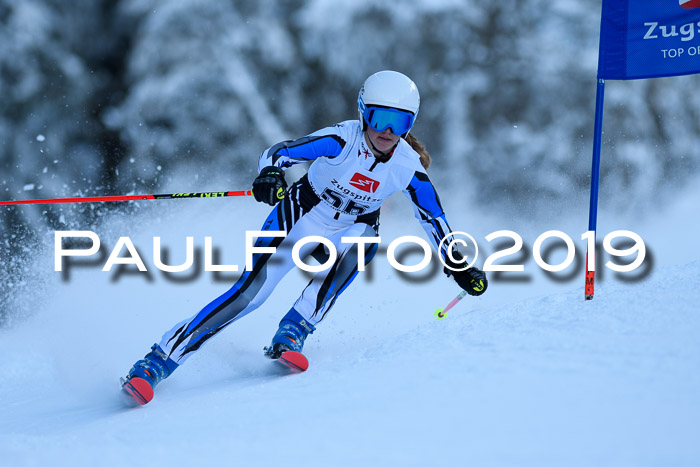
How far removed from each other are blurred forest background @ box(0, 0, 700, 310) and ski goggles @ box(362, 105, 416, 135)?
204 inches

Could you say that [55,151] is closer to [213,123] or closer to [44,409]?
[213,123]

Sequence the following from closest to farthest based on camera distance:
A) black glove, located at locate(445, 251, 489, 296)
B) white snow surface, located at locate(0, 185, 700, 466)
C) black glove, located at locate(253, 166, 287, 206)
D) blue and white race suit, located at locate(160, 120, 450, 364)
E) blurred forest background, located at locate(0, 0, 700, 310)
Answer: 1. white snow surface, located at locate(0, 185, 700, 466)
2. black glove, located at locate(253, 166, 287, 206)
3. blue and white race suit, located at locate(160, 120, 450, 364)
4. black glove, located at locate(445, 251, 489, 296)
5. blurred forest background, located at locate(0, 0, 700, 310)

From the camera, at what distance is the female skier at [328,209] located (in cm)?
300

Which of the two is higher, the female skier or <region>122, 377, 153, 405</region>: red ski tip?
the female skier

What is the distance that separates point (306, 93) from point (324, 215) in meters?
5.39

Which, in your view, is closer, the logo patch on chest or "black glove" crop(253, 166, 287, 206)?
"black glove" crop(253, 166, 287, 206)

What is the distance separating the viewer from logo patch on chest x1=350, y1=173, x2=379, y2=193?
3152 millimetres

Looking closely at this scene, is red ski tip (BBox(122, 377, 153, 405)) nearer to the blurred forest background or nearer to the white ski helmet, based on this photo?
the white ski helmet

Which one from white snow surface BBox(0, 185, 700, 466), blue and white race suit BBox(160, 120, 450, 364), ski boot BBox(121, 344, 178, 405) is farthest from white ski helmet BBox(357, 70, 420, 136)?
ski boot BBox(121, 344, 178, 405)

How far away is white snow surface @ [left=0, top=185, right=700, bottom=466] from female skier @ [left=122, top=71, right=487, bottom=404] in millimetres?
238

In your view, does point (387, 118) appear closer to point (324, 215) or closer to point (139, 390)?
point (324, 215)

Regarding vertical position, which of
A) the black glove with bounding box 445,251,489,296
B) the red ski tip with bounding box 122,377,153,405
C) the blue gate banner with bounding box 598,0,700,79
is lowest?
the red ski tip with bounding box 122,377,153,405

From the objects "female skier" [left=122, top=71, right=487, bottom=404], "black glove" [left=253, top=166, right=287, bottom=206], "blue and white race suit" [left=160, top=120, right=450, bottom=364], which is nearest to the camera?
"black glove" [left=253, top=166, right=287, bottom=206]

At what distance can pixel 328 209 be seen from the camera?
10.9 feet
